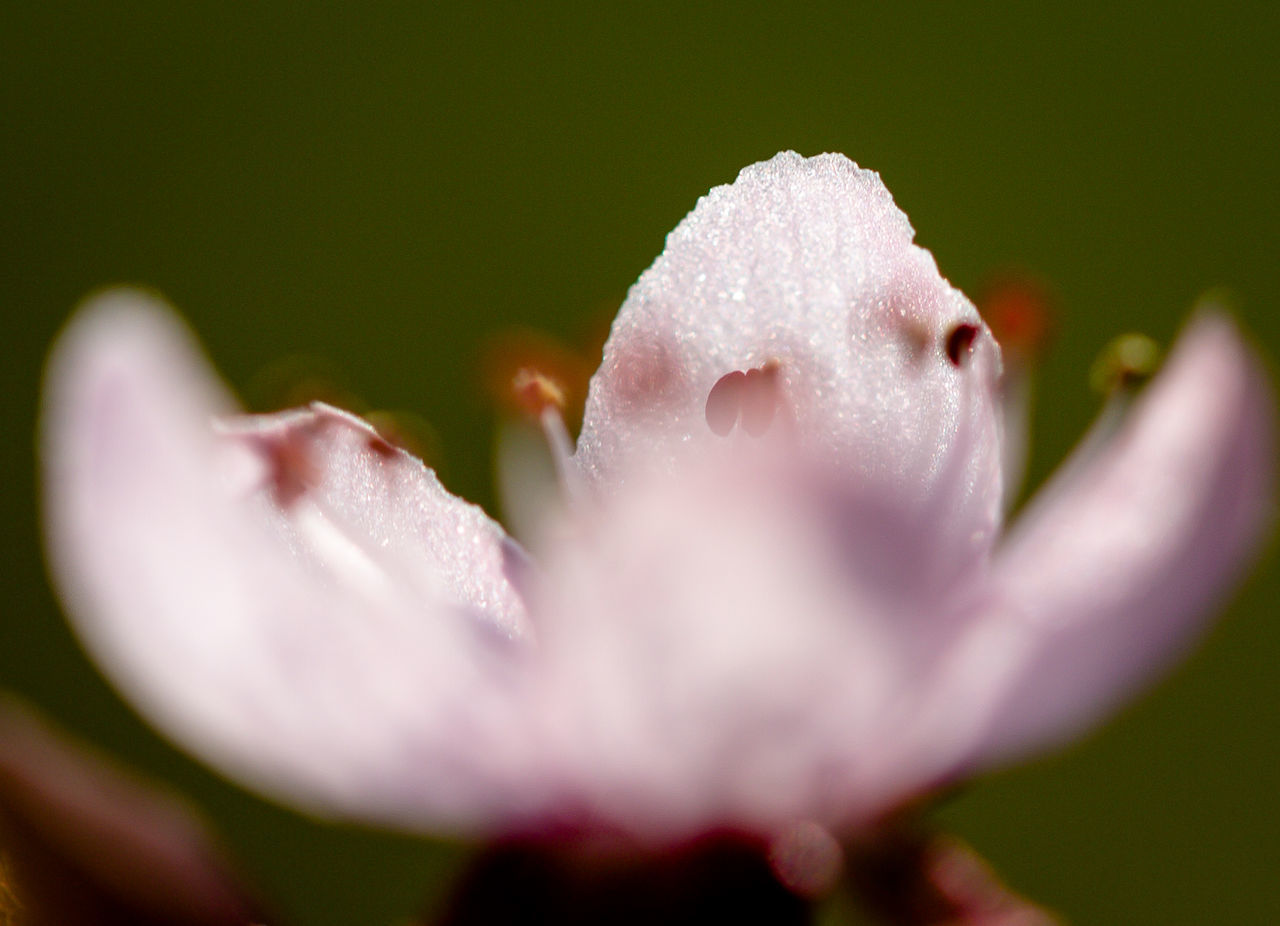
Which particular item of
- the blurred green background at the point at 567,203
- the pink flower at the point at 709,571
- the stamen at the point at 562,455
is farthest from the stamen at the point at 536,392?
the blurred green background at the point at 567,203

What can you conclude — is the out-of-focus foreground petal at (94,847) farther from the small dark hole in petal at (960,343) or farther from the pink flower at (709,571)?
the small dark hole in petal at (960,343)

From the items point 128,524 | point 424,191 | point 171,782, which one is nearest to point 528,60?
Result: point 424,191

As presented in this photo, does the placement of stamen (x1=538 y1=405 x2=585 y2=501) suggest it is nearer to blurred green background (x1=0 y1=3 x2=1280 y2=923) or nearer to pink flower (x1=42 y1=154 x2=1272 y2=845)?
pink flower (x1=42 y1=154 x2=1272 y2=845)

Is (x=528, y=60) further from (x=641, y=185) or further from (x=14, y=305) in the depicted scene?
(x=14, y=305)

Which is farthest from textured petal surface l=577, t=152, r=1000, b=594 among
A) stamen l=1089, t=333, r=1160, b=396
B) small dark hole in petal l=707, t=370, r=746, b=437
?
stamen l=1089, t=333, r=1160, b=396

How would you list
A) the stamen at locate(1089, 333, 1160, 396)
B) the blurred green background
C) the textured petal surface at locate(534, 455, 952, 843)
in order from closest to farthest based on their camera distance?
the textured petal surface at locate(534, 455, 952, 843) → the stamen at locate(1089, 333, 1160, 396) → the blurred green background

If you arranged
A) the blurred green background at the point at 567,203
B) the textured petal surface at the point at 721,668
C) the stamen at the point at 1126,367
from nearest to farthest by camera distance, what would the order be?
the textured petal surface at the point at 721,668
the stamen at the point at 1126,367
the blurred green background at the point at 567,203

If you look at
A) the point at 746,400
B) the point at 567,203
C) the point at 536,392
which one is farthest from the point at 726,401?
the point at 567,203
